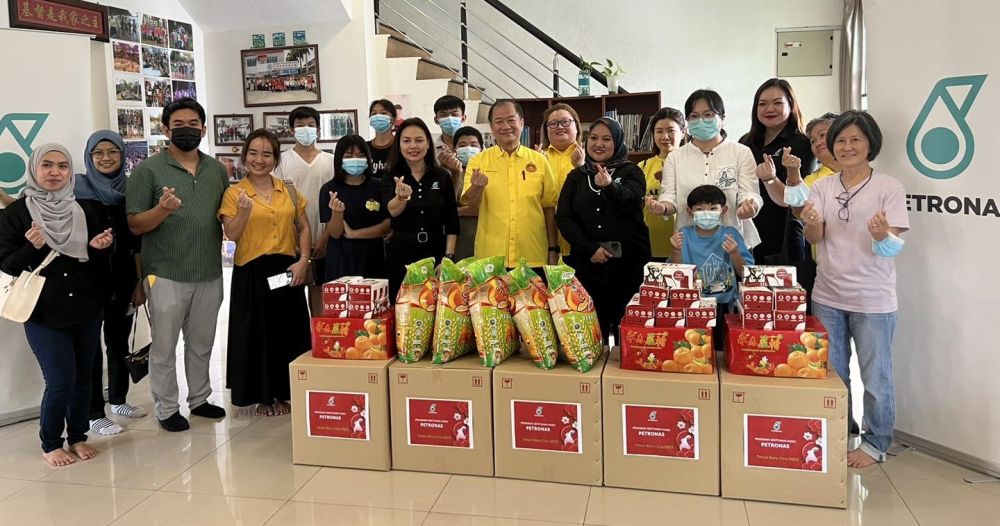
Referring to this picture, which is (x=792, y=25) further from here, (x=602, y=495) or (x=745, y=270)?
(x=602, y=495)

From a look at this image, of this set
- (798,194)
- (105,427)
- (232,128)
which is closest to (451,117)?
(798,194)

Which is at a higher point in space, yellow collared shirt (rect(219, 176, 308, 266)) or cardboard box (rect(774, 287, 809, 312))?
yellow collared shirt (rect(219, 176, 308, 266))

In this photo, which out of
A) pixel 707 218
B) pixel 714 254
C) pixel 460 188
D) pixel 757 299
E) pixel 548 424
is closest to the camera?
pixel 757 299

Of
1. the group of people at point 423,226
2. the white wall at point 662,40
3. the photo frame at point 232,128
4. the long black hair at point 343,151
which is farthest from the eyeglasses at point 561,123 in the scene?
the white wall at point 662,40

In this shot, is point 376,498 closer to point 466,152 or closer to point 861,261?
point 466,152

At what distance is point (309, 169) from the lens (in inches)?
159

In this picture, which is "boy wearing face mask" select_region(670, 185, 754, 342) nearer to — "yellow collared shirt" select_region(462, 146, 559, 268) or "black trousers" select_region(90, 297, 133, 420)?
"yellow collared shirt" select_region(462, 146, 559, 268)

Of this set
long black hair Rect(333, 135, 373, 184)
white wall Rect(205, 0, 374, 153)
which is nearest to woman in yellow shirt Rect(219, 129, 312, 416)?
long black hair Rect(333, 135, 373, 184)

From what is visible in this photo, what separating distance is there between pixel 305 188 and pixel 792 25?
5.74 meters

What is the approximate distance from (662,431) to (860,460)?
0.92 meters

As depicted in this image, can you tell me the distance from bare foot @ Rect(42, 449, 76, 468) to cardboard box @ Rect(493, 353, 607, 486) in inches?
72.4

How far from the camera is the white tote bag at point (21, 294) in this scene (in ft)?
9.51

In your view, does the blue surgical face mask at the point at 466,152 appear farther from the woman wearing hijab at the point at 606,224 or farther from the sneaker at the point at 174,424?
the sneaker at the point at 174,424

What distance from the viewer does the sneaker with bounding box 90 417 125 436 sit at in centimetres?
342
